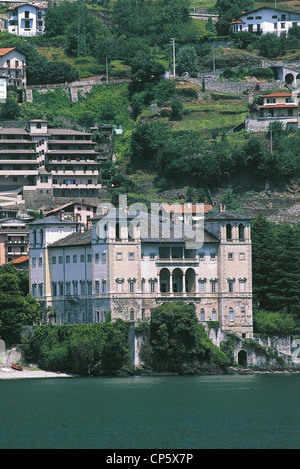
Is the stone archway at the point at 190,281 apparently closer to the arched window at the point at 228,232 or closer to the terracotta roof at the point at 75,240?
the arched window at the point at 228,232

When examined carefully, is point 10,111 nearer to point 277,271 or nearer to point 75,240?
point 75,240

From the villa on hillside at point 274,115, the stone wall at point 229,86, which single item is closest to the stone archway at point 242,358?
the villa on hillside at point 274,115

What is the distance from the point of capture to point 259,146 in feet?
564

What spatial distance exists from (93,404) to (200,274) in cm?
3253

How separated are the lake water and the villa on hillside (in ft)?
205

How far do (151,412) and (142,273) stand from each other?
3343cm

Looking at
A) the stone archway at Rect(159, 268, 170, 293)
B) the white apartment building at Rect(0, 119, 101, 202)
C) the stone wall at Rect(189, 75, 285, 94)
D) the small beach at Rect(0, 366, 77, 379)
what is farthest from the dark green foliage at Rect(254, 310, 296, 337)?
the stone wall at Rect(189, 75, 285, 94)

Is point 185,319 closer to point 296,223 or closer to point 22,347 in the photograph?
point 22,347

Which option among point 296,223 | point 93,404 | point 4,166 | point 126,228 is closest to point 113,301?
point 126,228

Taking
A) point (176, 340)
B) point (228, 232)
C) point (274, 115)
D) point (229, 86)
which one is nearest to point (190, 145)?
point (274, 115)

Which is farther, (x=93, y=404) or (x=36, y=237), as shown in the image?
(x=36, y=237)

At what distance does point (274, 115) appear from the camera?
604 feet

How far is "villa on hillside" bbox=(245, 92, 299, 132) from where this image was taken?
601 feet

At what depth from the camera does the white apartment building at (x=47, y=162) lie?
584 ft
